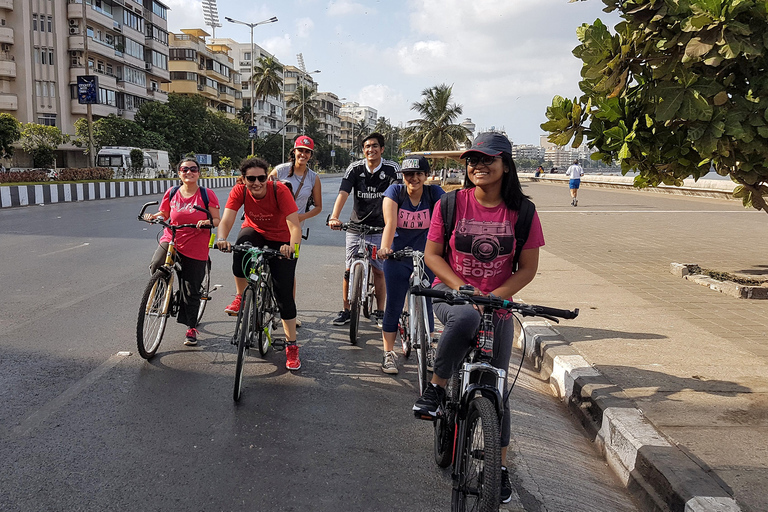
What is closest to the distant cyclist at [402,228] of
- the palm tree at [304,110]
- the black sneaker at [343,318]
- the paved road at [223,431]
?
the paved road at [223,431]

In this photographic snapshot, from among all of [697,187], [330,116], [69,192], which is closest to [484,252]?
[69,192]

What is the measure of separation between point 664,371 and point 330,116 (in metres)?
145

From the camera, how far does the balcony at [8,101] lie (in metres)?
49.0

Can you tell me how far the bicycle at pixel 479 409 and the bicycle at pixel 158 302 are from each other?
294 centimetres

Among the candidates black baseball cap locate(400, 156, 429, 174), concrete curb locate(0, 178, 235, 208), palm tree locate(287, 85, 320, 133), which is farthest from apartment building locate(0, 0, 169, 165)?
black baseball cap locate(400, 156, 429, 174)

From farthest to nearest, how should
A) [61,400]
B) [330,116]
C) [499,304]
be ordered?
[330,116], [61,400], [499,304]

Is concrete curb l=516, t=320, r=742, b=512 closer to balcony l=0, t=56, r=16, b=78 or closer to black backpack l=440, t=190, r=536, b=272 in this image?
black backpack l=440, t=190, r=536, b=272

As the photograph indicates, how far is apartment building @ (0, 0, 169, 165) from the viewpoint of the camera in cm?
4975

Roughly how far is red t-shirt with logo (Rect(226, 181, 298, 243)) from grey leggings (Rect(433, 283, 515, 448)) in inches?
90.4

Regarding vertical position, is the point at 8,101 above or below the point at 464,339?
above

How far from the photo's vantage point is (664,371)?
15.8 feet

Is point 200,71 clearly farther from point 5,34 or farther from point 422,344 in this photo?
point 422,344

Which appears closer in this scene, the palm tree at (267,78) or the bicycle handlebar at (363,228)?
the bicycle handlebar at (363,228)

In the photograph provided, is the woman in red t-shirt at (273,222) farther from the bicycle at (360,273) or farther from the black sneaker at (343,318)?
the black sneaker at (343,318)
